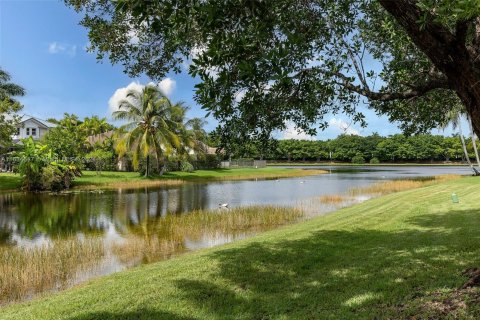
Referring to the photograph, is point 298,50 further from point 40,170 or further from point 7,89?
point 7,89

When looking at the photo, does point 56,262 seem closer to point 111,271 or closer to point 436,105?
point 111,271

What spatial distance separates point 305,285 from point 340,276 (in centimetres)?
74

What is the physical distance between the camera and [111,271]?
10.6 meters

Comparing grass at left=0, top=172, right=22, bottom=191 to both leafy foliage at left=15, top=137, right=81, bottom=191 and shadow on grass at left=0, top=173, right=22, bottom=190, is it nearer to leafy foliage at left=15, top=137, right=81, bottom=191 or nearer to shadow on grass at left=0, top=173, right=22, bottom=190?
shadow on grass at left=0, top=173, right=22, bottom=190

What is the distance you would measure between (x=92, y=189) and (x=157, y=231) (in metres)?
20.1

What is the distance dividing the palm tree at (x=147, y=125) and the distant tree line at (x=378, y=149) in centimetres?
5120

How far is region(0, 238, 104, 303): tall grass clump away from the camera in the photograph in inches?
365

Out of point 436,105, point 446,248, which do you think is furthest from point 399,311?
point 436,105

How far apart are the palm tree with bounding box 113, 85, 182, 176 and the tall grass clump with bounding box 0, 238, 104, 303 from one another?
100 feet

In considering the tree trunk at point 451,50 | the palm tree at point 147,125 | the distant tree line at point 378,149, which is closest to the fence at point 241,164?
the distant tree line at point 378,149

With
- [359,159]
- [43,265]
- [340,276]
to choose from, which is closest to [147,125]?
[43,265]

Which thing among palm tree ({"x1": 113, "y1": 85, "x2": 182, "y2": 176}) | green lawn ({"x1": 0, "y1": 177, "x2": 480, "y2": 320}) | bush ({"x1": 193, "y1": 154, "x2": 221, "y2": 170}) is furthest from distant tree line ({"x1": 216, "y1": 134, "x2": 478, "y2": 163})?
green lawn ({"x1": 0, "y1": 177, "x2": 480, "y2": 320})

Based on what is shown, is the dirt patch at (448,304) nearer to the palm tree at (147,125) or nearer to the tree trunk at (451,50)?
the tree trunk at (451,50)

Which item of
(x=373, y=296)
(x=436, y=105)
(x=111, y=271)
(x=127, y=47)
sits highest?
(x=127, y=47)
